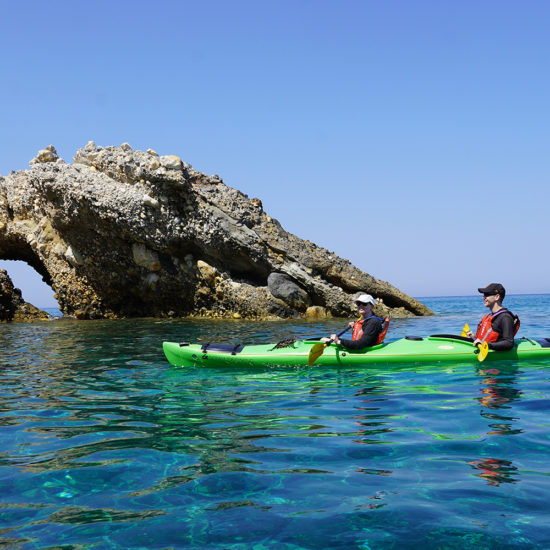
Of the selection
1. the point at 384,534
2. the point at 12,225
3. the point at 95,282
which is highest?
the point at 12,225

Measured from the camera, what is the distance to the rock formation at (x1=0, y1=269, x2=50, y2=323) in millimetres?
23703

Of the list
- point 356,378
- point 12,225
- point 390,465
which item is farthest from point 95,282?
point 390,465

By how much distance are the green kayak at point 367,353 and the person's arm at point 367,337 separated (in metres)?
0.11

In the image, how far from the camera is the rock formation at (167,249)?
69.9 feet

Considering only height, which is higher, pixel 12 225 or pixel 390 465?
Answer: pixel 12 225

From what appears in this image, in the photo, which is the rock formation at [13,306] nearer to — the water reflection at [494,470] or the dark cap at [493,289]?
the dark cap at [493,289]

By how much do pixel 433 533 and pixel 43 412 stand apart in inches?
189

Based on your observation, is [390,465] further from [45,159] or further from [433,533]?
[45,159]

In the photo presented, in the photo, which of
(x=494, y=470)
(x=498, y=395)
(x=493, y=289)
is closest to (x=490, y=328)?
(x=493, y=289)

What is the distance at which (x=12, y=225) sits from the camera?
80.4 feet

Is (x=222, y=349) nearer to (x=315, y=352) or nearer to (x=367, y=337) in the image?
(x=315, y=352)

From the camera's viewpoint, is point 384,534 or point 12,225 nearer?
point 384,534

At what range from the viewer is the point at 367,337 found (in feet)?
30.1

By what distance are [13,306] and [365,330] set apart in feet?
66.0
